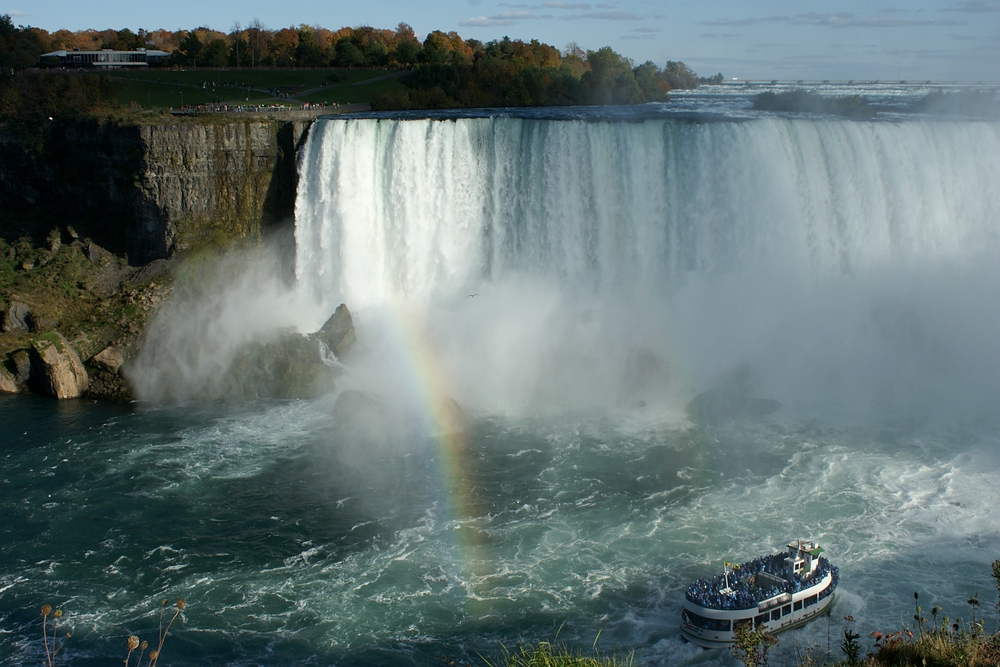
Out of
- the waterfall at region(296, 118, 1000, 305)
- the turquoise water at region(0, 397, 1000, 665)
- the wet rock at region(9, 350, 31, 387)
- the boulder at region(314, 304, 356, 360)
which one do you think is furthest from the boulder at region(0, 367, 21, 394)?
the waterfall at region(296, 118, 1000, 305)

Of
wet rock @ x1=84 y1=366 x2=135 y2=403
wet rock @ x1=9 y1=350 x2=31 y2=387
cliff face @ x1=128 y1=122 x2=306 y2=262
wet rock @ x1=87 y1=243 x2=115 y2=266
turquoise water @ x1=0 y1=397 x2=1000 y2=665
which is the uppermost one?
cliff face @ x1=128 y1=122 x2=306 y2=262

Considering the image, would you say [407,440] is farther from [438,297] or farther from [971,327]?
[971,327]

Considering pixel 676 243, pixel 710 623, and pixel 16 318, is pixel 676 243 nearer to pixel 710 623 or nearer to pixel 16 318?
pixel 710 623

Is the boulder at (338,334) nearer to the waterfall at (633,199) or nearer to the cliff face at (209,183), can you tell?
the waterfall at (633,199)

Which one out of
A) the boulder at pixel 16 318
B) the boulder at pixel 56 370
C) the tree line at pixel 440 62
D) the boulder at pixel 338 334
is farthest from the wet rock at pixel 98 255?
the tree line at pixel 440 62

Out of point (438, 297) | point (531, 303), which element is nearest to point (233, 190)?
point (438, 297)

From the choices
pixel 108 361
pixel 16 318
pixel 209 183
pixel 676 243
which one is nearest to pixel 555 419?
pixel 676 243

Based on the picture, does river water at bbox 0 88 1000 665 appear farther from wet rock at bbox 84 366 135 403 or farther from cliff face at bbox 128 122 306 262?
cliff face at bbox 128 122 306 262
